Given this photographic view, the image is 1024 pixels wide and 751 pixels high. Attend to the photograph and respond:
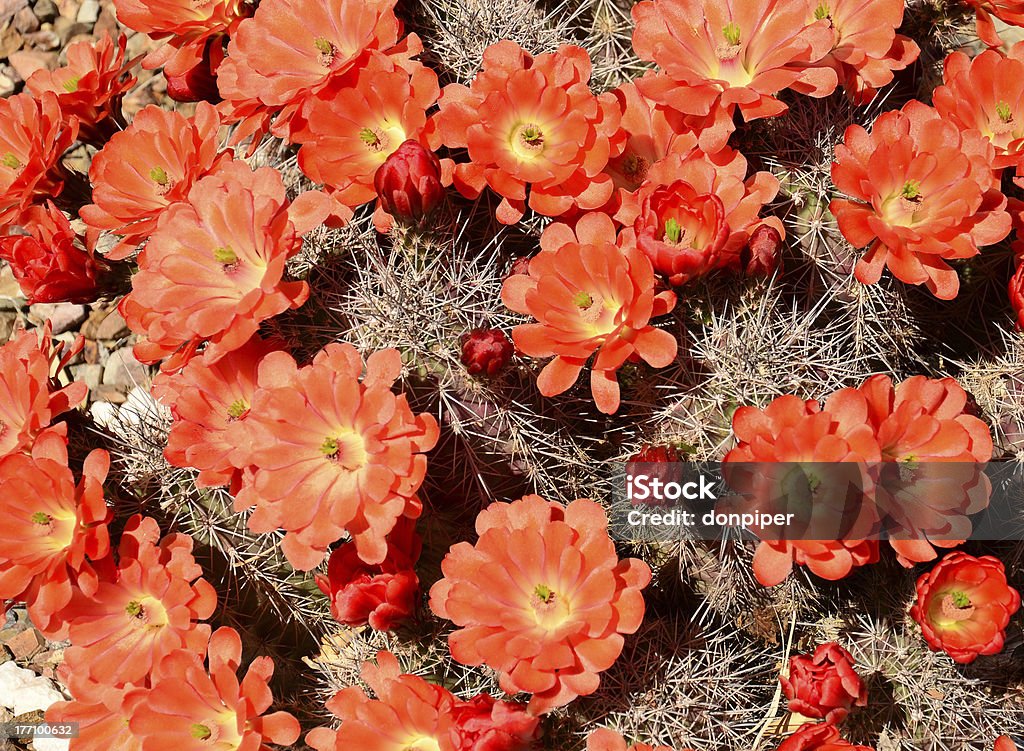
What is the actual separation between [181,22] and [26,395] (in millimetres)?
914

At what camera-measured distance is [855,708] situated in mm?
1827

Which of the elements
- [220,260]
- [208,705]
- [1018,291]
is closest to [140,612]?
[208,705]

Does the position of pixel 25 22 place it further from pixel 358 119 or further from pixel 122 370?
pixel 358 119

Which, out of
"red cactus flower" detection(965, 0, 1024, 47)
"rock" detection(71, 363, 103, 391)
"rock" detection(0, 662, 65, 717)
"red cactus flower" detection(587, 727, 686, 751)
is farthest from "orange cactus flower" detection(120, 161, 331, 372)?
"red cactus flower" detection(965, 0, 1024, 47)

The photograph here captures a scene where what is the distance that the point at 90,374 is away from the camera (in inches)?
118

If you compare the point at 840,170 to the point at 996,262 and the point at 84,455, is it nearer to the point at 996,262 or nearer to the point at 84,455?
the point at 996,262

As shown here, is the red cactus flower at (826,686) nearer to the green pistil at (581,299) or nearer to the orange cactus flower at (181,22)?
the green pistil at (581,299)

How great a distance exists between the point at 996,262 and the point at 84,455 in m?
2.17

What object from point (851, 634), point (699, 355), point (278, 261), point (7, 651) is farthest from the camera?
point (7, 651)

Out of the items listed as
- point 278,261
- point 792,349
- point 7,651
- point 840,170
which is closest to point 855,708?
point 792,349

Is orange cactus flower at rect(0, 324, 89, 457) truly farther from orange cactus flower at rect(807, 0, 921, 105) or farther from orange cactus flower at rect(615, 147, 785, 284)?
orange cactus flower at rect(807, 0, 921, 105)

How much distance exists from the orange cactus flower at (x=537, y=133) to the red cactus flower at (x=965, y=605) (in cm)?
101

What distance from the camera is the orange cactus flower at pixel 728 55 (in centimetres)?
172

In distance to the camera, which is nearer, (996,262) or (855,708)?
(855,708)
